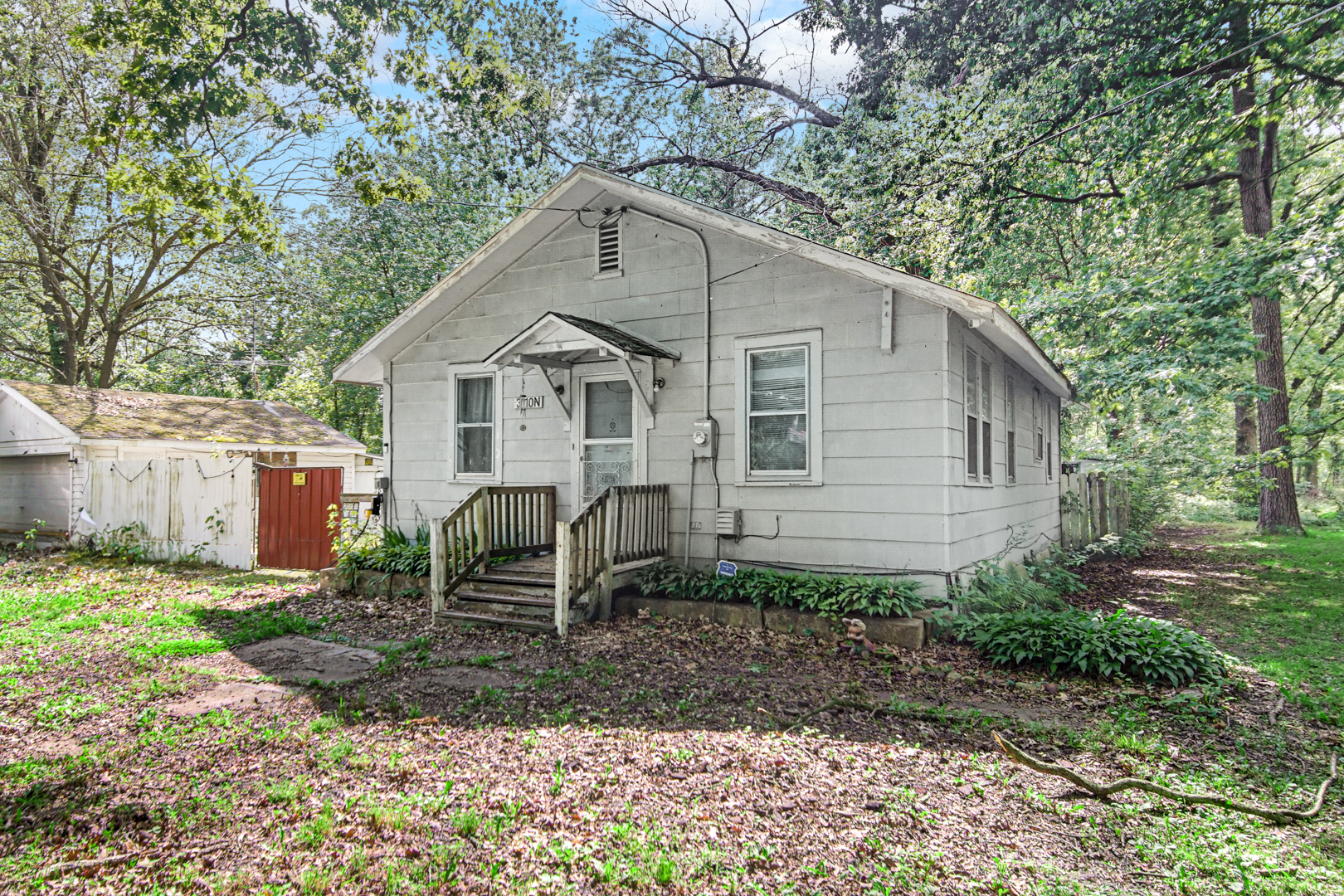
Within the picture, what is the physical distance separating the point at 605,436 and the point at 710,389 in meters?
1.55

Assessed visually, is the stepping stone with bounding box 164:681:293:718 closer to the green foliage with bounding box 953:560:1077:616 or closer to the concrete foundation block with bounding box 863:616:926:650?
the concrete foundation block with bounding box 863:616:926:650

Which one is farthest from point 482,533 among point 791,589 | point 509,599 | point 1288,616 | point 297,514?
point 1288,616

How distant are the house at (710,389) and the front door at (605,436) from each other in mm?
22

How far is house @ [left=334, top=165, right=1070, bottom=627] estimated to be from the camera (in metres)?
7.05

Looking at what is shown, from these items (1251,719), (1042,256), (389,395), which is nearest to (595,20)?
(389,395)

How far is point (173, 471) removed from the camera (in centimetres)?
1238

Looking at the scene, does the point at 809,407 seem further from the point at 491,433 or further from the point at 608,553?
the point at 491,433

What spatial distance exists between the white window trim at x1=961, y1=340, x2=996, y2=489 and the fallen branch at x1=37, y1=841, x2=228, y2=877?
6.70m

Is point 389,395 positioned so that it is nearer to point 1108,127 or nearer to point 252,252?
point 1108,127

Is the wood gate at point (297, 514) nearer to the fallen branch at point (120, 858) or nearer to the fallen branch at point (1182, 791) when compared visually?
the fallen branch at point (120, 858)

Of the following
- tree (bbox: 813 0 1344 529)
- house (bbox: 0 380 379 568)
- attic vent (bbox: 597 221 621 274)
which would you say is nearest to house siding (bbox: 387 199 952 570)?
attic vent (bbox: 597 221 621 274)

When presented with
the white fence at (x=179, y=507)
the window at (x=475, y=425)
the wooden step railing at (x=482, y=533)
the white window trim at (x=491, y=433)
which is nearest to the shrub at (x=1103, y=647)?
the wooden step railing at (x=482, y=533)

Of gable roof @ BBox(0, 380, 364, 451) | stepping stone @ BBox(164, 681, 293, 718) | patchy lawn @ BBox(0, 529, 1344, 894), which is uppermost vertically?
gable roof @ BBox(0, 380, 364, 451)

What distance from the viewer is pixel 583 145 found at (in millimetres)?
17656
